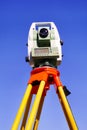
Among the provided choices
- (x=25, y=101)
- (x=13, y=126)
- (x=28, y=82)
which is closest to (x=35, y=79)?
(x=28, y=82)

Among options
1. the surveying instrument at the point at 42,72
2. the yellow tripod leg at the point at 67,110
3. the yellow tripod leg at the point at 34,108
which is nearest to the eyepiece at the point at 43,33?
the surveying instrument at the point at 42,72

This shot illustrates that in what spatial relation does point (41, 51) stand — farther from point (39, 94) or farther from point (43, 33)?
point (39, 94)

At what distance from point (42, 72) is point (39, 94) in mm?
1027

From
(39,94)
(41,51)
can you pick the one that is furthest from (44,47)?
(39,94)

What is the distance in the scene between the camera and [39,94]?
10219 millimetres

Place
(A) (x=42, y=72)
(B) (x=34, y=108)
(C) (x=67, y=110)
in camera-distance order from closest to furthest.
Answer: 1. (B) (x=34, y=108)
2. (C) (x=67, y=110)
3. (A) (x=42, y=72)

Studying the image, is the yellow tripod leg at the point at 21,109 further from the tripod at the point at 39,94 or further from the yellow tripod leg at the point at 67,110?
the yellow tripod leg at the point at 67,110

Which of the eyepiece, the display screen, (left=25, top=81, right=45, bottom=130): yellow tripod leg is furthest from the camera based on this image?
the eyepiece

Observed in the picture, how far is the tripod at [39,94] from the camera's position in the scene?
32.7ft

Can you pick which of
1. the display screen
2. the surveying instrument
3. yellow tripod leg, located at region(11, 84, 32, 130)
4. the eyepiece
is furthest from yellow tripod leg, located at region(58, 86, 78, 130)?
the eyepiece

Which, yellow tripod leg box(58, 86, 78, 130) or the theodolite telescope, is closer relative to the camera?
yellow tripod leg box(58, 86, 78, 130)

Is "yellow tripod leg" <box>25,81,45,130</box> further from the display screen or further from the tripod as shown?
the display screen

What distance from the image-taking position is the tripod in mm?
9961

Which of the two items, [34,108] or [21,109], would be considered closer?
[34,108]
